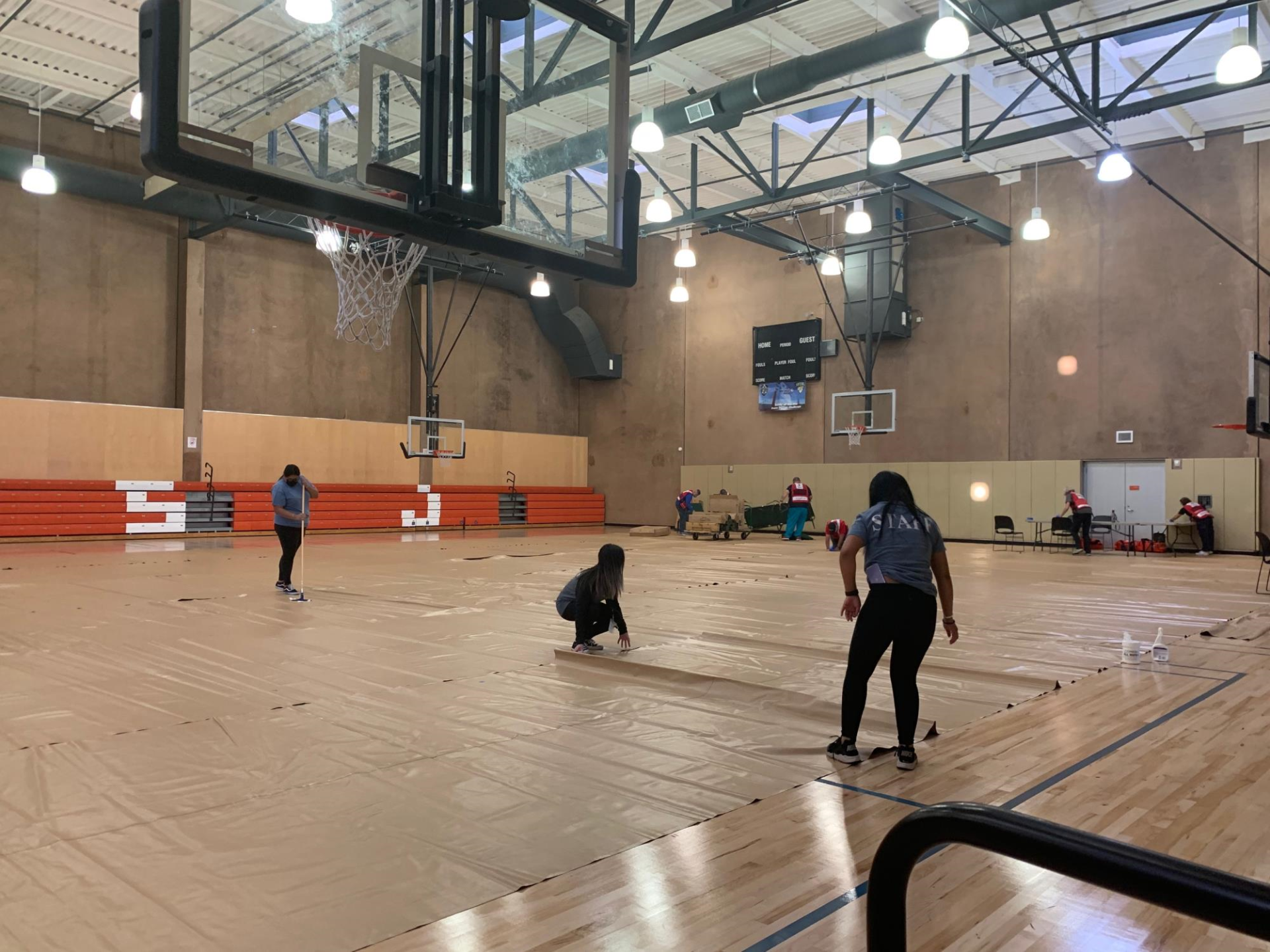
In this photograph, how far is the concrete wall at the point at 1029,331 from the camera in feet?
61.2

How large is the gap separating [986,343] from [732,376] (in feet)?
24.4

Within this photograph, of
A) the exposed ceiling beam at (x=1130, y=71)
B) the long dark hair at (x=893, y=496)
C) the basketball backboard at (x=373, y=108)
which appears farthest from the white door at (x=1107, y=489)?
the basketball backboard at (x=373, y=108)

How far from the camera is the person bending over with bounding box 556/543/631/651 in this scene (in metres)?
7.00

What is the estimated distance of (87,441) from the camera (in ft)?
64.2

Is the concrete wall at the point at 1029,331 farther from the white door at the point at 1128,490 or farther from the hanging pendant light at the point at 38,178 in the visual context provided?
the hanging pendant light at the point at 38,178

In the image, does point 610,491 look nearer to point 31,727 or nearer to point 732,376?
point 732,376

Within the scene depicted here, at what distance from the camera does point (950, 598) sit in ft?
15.9

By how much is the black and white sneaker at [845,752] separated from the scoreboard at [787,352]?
20.7 meters

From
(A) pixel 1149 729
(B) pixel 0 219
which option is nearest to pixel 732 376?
(B) pixel 0 219

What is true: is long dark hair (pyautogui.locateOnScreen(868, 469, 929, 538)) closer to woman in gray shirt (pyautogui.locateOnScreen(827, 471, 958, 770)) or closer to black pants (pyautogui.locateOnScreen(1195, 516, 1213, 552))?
woman in gray shirt (pyautogui.locateOnScreen(827, 471, 958, 770))

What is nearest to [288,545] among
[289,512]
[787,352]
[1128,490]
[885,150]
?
[289,512]

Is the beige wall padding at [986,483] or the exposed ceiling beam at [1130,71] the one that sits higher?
the exposed ceiling beam at [1130,71]

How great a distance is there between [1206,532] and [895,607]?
17.4 meters

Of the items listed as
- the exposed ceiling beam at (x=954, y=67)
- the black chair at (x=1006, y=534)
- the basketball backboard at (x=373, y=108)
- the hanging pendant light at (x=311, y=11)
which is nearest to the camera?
the basketball backboard at (x=373, y=108)
